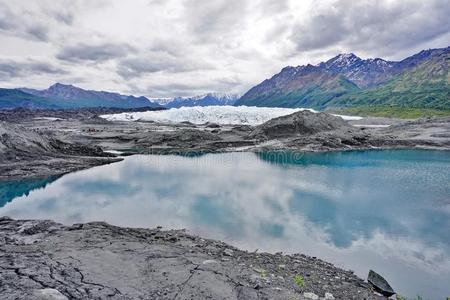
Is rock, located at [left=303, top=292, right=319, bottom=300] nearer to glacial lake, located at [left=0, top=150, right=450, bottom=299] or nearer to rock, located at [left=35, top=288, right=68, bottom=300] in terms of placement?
glacial lake, located at [left=0, top=150, right=450, bottom=299]

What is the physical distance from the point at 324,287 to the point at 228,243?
6750mm

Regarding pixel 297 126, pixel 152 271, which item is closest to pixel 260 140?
pixel 297 126

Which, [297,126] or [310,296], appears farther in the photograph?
[297,126]

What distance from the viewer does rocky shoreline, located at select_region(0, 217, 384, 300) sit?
1051cm

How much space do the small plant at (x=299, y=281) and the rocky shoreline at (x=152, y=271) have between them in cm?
1

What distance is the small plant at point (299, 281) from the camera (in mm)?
12198

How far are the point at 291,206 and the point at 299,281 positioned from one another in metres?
13.2

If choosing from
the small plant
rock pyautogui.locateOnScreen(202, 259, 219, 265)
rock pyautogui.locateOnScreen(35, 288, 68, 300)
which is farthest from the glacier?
rock pyautogui.locateOnScreen(35, 288, 68, 300)

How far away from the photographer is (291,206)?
2550 centimetres

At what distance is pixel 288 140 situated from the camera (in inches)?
2461

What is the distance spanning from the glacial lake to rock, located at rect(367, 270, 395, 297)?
0.83m

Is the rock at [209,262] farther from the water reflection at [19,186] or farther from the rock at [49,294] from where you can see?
the water reflection at [19,186]

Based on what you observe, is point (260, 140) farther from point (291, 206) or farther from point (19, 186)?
point (19, 186)

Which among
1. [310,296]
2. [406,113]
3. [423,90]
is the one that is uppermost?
[423,90]
